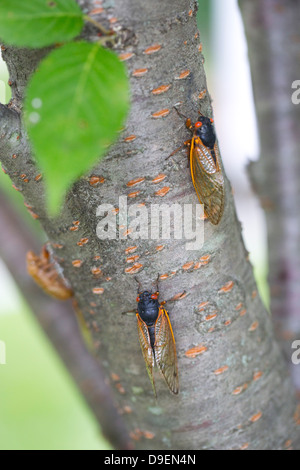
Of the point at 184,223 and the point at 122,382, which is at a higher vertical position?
the point at 184,223

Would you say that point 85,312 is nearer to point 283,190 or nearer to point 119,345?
point 119,345

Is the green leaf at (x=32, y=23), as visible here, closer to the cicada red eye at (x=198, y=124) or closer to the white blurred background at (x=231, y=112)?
the cicada red eye at (x=198, y=124)

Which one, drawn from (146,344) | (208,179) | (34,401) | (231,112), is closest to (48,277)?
(146,344)

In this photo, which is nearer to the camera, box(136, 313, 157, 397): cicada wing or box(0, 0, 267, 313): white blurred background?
box(136, 313, 157, 397): cicada wing

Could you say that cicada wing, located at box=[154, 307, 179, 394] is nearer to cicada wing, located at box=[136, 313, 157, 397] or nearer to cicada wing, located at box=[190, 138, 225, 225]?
cicada wing, located at box=[136, 313, 157, 397]

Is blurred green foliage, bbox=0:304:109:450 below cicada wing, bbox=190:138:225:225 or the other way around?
below

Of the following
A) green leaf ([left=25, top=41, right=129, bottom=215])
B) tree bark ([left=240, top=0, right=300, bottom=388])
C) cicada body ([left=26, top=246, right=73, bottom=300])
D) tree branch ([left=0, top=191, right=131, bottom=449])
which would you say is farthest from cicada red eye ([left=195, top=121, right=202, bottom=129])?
tree branch ([left=0, top=191, right=131, bottom=449])

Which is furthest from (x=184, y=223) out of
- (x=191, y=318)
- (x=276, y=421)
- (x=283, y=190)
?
(x=283, y=190)
